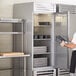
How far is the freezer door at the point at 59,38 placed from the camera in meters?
4.66

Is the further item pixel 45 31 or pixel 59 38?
pixel 45 31

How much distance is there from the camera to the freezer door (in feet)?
15.3

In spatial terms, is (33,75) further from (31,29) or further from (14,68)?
(31,29)

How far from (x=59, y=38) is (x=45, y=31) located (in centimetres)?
37

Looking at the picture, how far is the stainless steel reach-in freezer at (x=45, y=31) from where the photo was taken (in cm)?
460

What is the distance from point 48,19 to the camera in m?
5.01

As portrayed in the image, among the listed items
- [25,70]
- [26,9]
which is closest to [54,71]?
[25,70]

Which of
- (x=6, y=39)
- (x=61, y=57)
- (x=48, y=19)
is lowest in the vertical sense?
(x=61, y=57)

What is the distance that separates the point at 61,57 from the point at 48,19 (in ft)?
2.87

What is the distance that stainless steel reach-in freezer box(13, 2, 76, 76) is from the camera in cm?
460

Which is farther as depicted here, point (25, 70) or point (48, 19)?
point (48, 19)

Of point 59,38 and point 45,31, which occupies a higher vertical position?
point 45,31

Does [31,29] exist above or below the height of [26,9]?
below

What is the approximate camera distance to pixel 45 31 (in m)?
5.02
